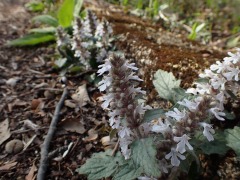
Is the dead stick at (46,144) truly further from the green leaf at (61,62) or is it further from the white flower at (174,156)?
the white flower at (174,156)

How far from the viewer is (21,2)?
243 inches

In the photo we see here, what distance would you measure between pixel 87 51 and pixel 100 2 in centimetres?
254

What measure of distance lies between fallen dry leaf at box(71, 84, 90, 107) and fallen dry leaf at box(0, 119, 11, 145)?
62 centimetres

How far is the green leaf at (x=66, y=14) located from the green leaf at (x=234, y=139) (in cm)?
304

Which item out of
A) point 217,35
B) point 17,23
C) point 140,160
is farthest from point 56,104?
point 217,35

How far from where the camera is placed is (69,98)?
9.70 feet

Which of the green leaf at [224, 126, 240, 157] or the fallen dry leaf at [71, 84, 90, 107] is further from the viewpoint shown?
the fallen dry leaf at [71, 84, 90, 107]

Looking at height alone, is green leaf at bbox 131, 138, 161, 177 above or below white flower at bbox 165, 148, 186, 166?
above

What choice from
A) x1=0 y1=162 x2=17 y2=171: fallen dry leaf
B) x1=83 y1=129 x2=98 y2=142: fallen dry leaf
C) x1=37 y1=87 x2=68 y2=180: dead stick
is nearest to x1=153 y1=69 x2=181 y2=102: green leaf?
x1=83 y1=129 x2=98 y2=142: fallen dry leaf

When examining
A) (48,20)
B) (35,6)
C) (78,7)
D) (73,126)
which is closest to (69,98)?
(73,126)

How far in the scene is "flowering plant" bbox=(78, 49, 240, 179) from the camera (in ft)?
4.79

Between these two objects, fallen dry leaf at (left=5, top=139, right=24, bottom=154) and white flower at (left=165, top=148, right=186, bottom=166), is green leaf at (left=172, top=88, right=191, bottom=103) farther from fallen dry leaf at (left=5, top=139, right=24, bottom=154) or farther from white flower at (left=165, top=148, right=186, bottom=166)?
fallen dry leaf at (left=5, top=139, right=24, bottom=154)

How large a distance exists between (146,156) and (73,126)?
49.4 inches

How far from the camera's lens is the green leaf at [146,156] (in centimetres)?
140
